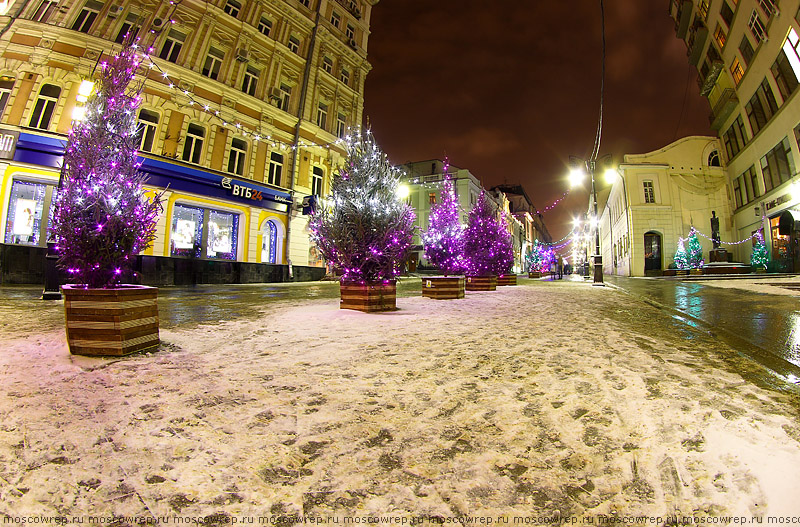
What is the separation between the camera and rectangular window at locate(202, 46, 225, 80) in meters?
18.0

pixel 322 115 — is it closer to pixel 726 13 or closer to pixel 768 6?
pixel 768 6

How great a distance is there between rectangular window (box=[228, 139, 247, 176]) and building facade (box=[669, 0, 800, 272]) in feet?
91.6

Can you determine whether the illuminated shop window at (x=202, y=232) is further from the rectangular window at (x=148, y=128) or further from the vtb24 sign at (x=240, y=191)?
the rectangular window at (x=148, y=128)

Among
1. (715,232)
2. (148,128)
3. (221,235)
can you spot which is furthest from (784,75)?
(148,128)

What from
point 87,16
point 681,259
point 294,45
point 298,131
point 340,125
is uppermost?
point 294,45

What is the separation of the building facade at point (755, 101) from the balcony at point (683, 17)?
7 cm

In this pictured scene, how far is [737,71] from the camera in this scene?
74.2 ft

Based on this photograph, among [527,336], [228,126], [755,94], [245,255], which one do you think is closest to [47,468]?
[527,336]

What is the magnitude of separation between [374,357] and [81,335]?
2728 millimetres

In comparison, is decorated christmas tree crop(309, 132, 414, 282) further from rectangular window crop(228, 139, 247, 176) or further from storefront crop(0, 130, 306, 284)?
rectangular window crop(228, 139, 247, 176)

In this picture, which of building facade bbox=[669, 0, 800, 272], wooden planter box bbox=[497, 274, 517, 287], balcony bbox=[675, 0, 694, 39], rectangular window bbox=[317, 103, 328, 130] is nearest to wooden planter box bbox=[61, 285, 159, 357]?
wooden planter box bbox=[497, 274, 517, 287]

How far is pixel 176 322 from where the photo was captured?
4.77 metres

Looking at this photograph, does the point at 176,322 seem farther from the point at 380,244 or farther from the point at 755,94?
the point at 755,94

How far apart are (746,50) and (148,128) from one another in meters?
35.2
